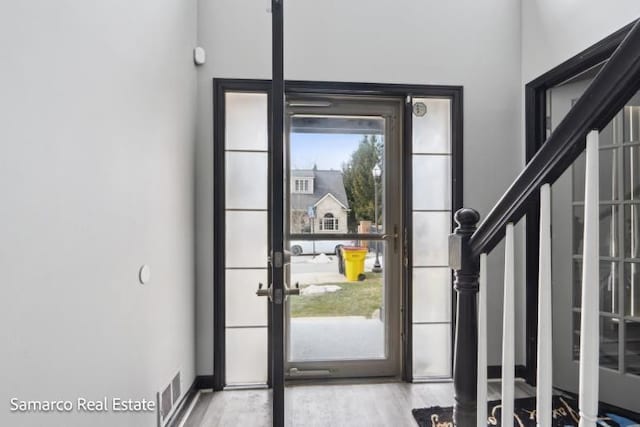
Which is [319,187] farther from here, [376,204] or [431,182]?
[431,182]

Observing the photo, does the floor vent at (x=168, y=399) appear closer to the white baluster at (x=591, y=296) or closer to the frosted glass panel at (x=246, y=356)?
the frosted glass panel at (x=246, y=356)

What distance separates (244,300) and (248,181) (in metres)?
0.86

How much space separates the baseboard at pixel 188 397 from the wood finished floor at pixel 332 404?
0.04 meters

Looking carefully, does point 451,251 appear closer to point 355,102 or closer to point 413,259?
point 413,259

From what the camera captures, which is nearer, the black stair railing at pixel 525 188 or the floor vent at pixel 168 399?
the black stair railing at pixel 525 188

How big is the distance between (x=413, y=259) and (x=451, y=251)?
145 cm

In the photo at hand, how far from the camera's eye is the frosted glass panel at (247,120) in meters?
2.36

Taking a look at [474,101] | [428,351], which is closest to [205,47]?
[474,101]

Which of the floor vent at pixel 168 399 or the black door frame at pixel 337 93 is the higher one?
the black door frame at pixel 337 93

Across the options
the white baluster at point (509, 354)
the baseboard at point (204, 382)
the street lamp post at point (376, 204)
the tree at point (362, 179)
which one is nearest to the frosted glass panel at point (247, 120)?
the tree at point (362, 179)

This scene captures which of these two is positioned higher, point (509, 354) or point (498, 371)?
point (509, 354)

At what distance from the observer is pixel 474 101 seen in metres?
2.44

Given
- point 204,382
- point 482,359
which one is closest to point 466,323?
point 482,359

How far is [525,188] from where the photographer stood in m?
0.80
